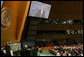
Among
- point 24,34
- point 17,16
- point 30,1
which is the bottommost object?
point 24,34

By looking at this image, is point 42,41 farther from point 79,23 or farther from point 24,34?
point 79,23

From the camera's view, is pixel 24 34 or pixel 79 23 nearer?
pixel 24 34

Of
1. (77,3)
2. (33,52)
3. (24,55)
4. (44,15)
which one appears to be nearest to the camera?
(24,55)

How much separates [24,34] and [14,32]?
541 mm

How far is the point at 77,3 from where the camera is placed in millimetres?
8875

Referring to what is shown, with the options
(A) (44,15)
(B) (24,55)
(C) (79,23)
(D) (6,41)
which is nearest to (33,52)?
(B) (24,55)

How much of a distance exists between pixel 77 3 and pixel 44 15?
3483mm

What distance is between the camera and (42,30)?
8.28 meters

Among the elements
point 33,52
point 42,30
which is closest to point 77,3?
point 42,30

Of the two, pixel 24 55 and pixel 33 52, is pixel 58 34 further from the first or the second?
pixel 24 55

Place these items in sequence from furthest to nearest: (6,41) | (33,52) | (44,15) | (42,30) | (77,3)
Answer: (77,3) < (42,30) < (44,15) < (6,41) < (33,52)

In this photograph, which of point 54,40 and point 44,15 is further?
point 54,40

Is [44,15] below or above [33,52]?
above

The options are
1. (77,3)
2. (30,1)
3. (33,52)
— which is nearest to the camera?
(33,52)
